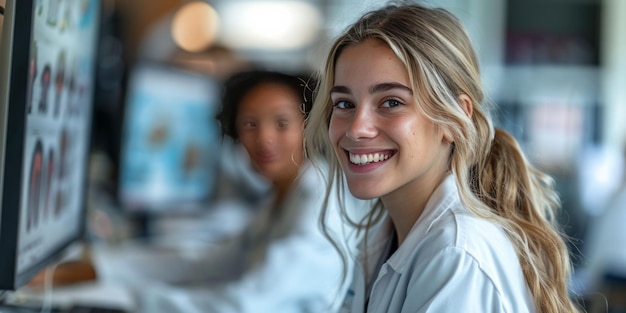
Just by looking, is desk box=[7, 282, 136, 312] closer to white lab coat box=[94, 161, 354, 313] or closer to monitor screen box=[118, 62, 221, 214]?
white lab coat box=[94, 161, 354, 313]

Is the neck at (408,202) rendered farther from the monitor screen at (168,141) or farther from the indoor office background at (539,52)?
the indoor office background at (539,52)

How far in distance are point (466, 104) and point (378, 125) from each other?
0.15 metres

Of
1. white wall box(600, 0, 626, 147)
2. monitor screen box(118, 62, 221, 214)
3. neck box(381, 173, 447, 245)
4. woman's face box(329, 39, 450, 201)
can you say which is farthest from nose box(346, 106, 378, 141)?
white wall box(600, 0, 626, 147)

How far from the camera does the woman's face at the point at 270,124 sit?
1732 mm

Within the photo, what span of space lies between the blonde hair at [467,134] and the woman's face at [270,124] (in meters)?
0.32

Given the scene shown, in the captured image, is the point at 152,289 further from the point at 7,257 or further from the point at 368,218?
the point at 7,257

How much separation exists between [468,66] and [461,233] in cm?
27

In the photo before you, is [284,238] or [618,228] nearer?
[284,238]

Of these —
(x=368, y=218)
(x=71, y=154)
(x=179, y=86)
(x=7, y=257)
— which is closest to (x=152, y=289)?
(x=71, y=154)

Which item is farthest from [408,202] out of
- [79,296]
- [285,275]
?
[79,296]

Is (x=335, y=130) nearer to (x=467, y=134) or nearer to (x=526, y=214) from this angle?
(x=467, y=134)

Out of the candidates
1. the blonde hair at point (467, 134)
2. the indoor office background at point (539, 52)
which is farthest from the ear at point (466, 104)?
the indoor office background at point (539, 52)

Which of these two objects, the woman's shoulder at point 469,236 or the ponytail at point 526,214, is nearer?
the woman's shoulder at point 469,236

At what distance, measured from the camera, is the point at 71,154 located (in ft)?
5.54
